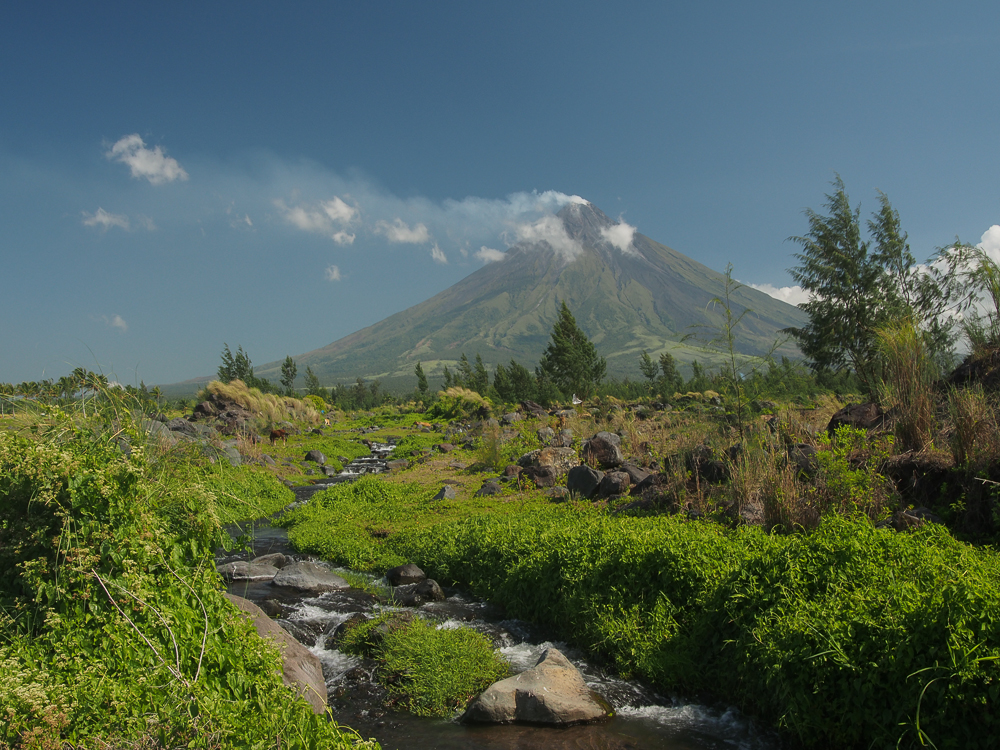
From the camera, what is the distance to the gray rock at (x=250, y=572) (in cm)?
899

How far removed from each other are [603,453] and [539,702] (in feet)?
31.4

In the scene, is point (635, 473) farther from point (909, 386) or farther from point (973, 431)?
point (973, 431)

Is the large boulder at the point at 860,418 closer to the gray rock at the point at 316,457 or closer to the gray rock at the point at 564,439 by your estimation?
the gray rock at the point at 564,439

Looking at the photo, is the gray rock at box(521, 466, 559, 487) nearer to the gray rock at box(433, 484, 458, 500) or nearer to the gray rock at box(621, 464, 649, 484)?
the gray rock at box(433, 484, 458, 500)

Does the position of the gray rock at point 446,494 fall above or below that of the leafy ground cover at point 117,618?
below

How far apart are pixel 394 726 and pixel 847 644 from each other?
385cm

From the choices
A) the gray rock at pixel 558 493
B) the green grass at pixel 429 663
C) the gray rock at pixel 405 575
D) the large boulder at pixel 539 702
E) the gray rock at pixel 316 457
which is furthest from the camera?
the gray rock at pixel 316 457

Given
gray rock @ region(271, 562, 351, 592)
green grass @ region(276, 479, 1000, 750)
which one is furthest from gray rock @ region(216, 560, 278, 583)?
green grass @ region(276, 479, 1000, 750)

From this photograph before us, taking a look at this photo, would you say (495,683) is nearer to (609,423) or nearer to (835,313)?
(609,423)

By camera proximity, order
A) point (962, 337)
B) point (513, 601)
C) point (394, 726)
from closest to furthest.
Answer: point (394, 726) < point (513, 601) < point (962, 337)

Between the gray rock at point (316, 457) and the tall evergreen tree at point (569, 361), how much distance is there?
75.8 feet

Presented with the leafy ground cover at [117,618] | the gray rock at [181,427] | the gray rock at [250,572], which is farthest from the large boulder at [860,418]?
the gray rock at [181,427]

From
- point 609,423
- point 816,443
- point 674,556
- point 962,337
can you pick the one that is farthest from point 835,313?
point 674,556

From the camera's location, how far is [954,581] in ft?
Result: 13.8
